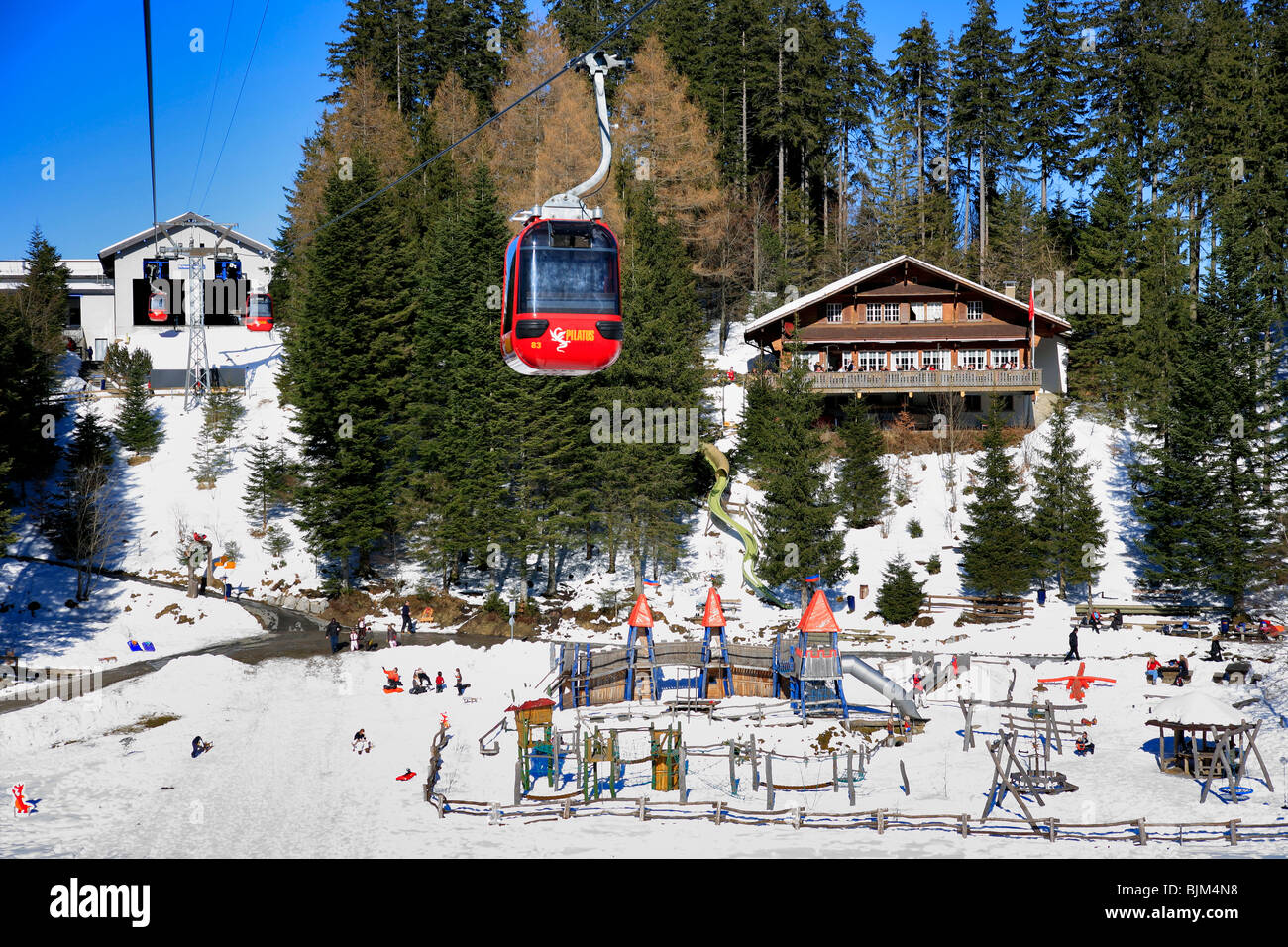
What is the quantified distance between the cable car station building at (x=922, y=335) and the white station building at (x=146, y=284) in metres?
32.9

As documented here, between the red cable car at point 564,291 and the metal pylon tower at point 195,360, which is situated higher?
the metal pylon tower at point 195,360

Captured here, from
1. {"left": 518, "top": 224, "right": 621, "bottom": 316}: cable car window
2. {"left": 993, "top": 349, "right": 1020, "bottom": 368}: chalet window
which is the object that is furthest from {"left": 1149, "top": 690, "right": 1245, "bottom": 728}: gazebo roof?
{"left": 993, "top": 349, "right": 1020, "bottom": 368}: chalet window

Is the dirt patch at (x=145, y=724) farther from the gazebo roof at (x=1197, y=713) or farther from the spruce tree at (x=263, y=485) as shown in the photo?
the gazebo roof at (x=1197, y=713)

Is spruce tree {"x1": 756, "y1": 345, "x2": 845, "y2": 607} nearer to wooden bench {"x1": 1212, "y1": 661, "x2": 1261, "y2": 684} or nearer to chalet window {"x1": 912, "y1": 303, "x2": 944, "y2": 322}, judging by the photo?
chalet window {"x1": 912, "y1": 303, "x2": 944, "y2": 322}

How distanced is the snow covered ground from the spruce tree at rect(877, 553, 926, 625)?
67 centimetres

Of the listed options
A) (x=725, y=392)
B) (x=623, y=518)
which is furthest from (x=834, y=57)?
(x=623, y=518)

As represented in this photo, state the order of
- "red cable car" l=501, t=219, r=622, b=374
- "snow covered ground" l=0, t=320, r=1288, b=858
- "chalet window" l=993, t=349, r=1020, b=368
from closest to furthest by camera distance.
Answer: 1. "red cable car" l=501, t=219, r=622, b=374
2. "snow covered ground" l=0, t=320, r=1288, b=858
3. "chalet window" l=993, t=349, r=1020, b=368

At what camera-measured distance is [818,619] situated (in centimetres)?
3158

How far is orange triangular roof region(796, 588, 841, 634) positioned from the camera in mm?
31391

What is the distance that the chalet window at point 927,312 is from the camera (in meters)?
55.5

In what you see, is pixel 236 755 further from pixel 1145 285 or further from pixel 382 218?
pixel 1145 285

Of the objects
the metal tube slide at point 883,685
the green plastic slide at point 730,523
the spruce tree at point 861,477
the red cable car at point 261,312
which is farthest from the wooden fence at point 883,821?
the red cable car at point 261,312

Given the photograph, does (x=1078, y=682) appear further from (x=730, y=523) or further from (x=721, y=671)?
(x=730, y=523)

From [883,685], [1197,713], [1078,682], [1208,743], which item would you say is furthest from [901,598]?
[1197,713]
